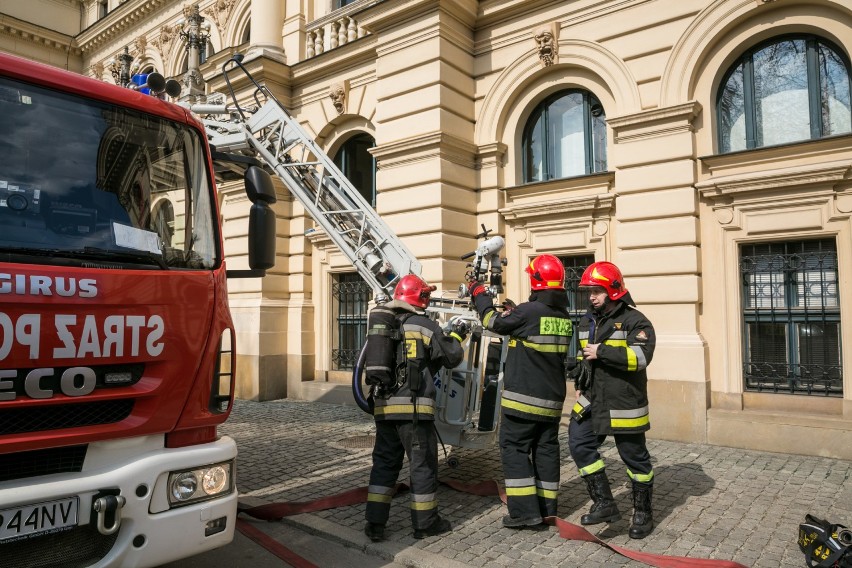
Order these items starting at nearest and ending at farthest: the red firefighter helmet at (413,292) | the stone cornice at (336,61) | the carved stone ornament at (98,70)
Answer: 1. the red firefighter helmet at (413,292)
2. the stone cornice at (336,61)
3. the carved stone ornament at (98,70)

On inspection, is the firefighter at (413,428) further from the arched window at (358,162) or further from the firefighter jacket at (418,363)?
the arched window at (358,162)

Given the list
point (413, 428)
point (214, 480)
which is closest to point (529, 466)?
point (413, 428)

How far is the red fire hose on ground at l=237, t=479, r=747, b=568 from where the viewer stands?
3.98m

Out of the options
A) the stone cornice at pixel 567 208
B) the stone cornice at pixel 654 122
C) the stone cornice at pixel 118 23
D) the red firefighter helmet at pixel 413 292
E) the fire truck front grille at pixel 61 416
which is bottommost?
the fire truck front grille at pixel 61 416

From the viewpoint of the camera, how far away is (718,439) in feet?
24.9

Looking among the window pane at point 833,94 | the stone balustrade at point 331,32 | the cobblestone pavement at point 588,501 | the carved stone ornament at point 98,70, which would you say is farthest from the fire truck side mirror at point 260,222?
the carved stone ornament at point 98,70

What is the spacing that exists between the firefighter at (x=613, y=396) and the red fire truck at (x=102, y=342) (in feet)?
9.06

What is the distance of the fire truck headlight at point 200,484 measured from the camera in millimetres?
3115

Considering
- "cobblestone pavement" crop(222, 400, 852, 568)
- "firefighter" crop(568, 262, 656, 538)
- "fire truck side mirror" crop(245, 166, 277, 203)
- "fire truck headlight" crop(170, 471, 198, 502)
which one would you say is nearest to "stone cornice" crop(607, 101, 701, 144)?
"cobblestone pavement" crop(222, 400, 852, 568)

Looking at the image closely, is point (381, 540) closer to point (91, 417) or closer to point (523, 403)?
point (523, 403)

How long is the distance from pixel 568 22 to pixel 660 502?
281 inches

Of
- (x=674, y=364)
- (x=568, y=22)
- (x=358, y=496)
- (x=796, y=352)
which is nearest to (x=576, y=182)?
(x=568, y=22)

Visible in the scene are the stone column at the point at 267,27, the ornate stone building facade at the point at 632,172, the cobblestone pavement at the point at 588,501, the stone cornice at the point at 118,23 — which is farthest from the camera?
the stone cornice at the point at 118,23

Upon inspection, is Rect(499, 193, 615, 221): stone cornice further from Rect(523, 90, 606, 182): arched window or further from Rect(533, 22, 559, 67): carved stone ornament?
Rect(533, 22, 559, 67): carved stone ornament
